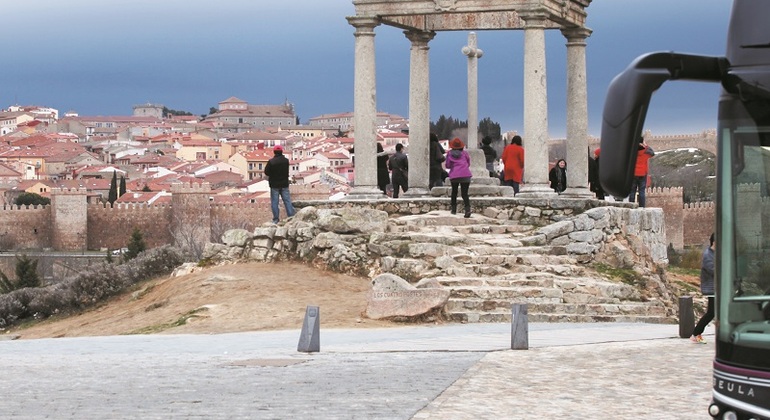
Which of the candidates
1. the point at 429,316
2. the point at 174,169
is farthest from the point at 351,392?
the point at 174,169

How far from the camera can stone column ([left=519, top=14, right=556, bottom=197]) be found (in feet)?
75.5

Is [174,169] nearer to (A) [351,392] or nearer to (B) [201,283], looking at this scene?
(B) [201,283]

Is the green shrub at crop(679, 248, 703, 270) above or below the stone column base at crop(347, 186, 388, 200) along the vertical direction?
below

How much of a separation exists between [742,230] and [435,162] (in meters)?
20.3

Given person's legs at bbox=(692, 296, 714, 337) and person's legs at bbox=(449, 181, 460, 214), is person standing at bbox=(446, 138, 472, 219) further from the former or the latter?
person's legs at bbox=(692, 296, 714, 337)

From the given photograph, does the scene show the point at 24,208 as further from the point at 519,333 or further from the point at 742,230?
the point at 742,230

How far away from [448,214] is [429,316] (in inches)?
204

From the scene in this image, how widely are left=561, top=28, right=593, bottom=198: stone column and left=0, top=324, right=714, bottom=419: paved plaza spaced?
297 inches

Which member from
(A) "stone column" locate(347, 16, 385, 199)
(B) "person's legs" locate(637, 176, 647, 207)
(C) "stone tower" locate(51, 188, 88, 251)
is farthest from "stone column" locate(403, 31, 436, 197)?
(C) "stone tower" locate(51, 188, 88, 251)

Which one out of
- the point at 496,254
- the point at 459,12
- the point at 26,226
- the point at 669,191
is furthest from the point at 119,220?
the point at 496,254

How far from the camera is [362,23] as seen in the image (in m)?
23.7

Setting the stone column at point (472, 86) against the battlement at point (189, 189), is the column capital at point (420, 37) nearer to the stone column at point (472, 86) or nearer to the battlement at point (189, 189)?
the stone column at point (472, 86)

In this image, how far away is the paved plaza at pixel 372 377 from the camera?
32.4 feet

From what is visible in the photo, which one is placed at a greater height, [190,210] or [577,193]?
[577,193]
